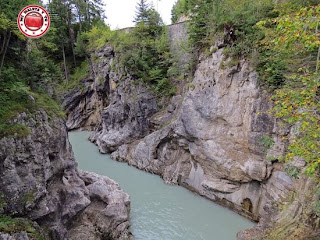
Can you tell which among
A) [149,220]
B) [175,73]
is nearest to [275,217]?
[149,220]

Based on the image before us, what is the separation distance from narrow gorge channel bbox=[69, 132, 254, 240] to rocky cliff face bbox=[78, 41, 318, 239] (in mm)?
588

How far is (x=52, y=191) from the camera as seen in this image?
7.76 metres

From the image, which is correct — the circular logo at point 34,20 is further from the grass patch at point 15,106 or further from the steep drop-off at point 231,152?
the steep drop-off at point 231,152

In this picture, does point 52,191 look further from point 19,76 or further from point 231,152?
point 231,152

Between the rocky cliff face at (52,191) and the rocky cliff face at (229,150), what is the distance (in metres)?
4.68

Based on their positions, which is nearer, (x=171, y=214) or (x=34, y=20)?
(x=34, y=20)

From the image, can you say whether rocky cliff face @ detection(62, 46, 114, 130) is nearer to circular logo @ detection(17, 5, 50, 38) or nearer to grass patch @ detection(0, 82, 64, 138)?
grass patch @ detection(0, 82, 64, 138)

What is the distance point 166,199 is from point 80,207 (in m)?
5.01

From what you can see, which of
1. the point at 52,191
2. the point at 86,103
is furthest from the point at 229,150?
the point at 86,103

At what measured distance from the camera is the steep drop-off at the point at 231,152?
810 cm

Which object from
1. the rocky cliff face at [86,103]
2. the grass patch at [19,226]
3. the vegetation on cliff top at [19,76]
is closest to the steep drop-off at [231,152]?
the grass patch at [19,226]

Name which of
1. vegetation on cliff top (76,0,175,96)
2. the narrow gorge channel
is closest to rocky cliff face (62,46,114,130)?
vegetation on cliff top (76,0,175,96)

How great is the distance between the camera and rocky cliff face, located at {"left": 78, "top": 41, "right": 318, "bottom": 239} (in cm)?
874

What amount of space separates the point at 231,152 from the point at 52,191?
26.1 ft
